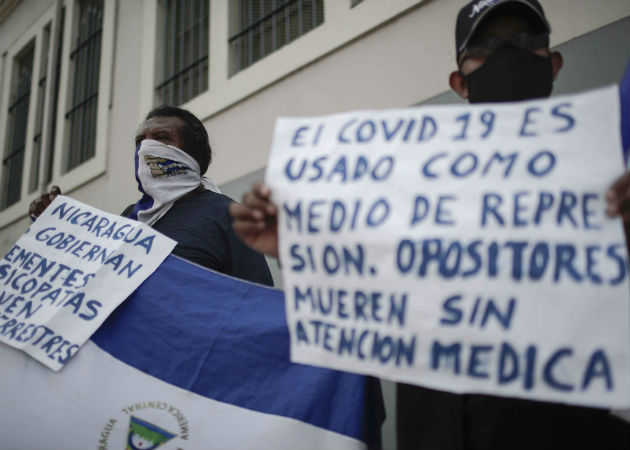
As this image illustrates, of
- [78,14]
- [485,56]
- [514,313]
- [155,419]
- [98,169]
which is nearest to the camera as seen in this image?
[514,313]

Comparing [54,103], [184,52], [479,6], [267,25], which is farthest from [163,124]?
[54,103]

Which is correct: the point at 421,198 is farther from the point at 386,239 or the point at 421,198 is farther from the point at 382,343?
the point at 382,343

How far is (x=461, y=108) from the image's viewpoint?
1.29m

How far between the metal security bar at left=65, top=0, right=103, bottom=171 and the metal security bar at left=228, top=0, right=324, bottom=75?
2.88 meters

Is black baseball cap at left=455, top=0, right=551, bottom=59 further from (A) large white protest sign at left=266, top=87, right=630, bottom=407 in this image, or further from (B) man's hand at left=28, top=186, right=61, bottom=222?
(B) man's hand at left=28, top=186, right=61, bottom=222

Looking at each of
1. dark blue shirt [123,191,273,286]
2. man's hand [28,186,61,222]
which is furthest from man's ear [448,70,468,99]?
man's hand [28,186,61,222]

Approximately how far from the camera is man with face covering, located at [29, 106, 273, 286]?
2201mm

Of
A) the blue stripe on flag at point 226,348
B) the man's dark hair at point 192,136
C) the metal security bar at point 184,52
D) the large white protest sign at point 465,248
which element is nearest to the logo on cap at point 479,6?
the large white protest sign at point 465,248

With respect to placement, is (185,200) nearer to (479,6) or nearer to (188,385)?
(188,385)

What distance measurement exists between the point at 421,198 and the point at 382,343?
0.33 meters

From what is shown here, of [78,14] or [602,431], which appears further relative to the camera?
[78,14]

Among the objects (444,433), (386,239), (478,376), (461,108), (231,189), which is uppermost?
(231,189)

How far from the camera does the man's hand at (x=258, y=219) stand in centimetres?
138

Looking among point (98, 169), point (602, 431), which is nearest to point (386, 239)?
point (602, 431)
